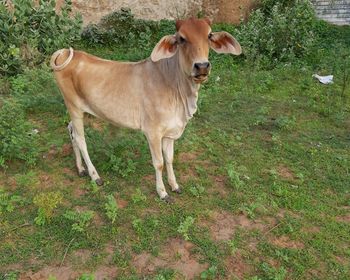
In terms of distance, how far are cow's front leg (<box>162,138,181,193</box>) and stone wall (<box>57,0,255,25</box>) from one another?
240 inches

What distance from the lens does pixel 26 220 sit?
3.63m

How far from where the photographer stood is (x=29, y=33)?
666 cm

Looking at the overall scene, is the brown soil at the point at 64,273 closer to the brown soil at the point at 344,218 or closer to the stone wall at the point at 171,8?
the brown soil at the point at 344,218

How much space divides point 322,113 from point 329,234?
2869 mm

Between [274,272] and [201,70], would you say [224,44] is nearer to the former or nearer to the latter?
[201,70]

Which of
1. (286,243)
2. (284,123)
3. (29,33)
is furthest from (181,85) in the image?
(29,33)

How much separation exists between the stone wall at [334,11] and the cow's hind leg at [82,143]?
27.8 feet

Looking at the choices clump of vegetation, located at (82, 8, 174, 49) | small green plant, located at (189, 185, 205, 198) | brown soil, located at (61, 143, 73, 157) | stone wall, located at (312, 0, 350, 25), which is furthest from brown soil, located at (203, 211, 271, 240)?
stone wall, located at (312, 0, 350, 25)

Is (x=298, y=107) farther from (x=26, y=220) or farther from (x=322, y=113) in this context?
(x=26, y=220)

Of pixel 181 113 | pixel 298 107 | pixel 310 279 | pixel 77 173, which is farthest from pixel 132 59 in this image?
pixel 310 279

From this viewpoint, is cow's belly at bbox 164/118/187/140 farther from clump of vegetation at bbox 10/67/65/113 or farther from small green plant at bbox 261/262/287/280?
clump of vegetation at bbox 10/67/65/113

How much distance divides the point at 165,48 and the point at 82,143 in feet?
4.58

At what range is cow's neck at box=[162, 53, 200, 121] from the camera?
3.51 meters

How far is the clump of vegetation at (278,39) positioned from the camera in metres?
7.97
